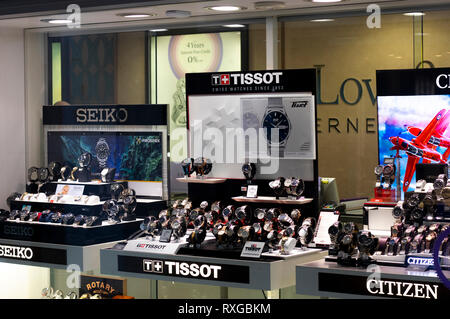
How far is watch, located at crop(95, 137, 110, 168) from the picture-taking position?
21.0ft

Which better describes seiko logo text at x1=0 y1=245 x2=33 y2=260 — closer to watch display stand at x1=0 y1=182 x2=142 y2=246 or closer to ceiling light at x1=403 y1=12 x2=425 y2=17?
watch display stand at x1=0 y1=182 x2=142 y2=246

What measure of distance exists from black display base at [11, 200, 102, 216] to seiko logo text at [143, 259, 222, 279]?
3.00ft

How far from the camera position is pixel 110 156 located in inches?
251

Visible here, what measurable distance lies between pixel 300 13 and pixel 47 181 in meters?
2.50

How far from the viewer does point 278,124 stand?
535 centimetres

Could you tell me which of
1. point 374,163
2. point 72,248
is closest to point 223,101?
point 374,163

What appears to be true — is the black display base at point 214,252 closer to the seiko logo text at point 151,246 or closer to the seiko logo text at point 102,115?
the seiko logo text at point 151,246

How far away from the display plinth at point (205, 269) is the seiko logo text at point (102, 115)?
1.53 m

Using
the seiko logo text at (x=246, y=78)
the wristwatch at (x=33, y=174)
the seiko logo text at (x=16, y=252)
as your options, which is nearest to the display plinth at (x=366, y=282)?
the seiko logo text at (x=246, y=78)

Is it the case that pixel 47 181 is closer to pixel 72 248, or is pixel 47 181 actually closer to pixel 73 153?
pixel 73 153

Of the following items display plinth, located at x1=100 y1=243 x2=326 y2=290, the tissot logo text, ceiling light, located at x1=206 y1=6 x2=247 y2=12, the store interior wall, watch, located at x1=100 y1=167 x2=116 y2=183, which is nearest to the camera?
the tissot logo text

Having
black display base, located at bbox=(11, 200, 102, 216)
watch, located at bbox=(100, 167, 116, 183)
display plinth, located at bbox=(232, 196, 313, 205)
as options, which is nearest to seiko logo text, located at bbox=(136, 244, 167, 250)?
display plinth, located at bbox=(232, 196, 313, 205)

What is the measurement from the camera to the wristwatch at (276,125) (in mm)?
5316

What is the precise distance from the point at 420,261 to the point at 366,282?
1.08ft
